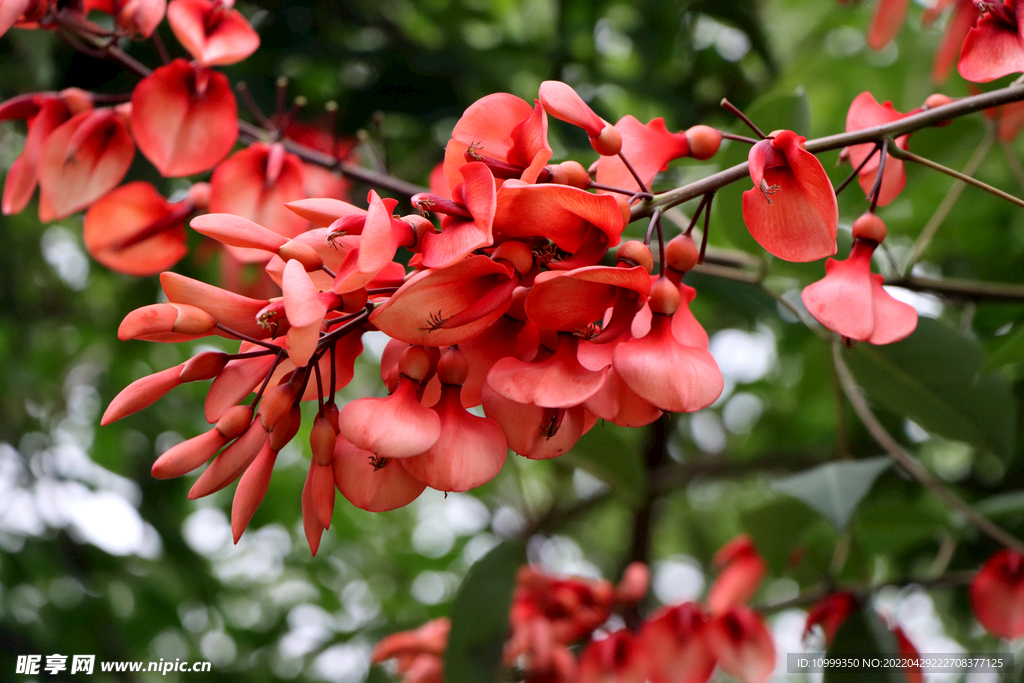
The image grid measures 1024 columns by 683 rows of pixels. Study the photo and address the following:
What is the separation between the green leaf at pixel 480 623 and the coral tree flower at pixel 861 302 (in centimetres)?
67

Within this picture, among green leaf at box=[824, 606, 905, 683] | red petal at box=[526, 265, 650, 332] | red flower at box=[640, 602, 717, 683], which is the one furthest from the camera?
red flower at box=[640, 602, 717, 683]

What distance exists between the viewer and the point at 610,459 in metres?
0.92

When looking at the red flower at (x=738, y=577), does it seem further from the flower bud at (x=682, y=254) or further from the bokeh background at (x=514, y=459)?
the flower bud at (x=682, y=254)

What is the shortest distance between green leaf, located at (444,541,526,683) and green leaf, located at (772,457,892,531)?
39 cm

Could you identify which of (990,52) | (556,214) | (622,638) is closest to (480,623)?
(622,638)

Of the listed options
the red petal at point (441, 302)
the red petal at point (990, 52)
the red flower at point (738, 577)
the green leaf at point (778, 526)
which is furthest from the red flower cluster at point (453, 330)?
the red flower at point (738, 577)

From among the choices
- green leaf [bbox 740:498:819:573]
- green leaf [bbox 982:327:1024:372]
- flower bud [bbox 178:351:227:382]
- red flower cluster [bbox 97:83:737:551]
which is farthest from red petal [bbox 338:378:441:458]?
green leaf [bbox 740:498:819:573]

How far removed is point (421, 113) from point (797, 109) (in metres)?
0.60

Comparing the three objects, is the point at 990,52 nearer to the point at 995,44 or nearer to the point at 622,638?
the point at 995,44

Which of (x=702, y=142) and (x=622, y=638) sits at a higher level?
(x=702, y=142)

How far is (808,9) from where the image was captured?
1.91 meters

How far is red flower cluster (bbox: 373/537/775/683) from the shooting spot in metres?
1.04

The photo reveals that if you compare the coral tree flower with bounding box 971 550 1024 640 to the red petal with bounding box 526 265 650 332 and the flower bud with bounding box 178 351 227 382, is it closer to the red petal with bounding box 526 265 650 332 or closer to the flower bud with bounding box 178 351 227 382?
the red petal with bounding box 526 265 650 332

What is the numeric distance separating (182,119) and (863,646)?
1051 millimetres
